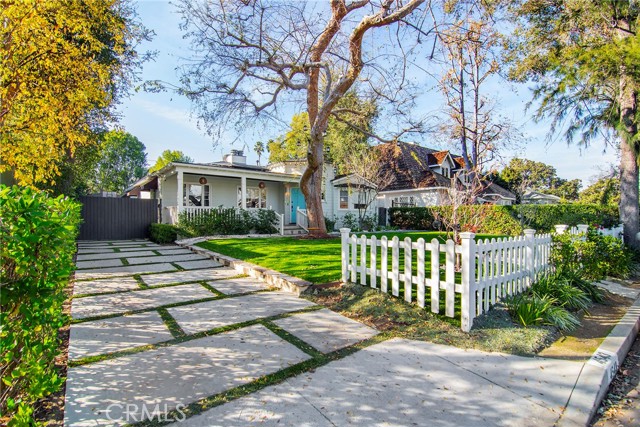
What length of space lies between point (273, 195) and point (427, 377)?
634 inches

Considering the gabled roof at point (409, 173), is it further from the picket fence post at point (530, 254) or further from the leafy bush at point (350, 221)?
the picket fence post at point (530, 254)

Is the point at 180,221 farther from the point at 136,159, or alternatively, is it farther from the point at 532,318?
the point at 136,159

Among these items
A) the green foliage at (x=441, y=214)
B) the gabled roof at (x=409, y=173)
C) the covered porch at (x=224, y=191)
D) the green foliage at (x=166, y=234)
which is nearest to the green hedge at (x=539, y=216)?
the green foliage at (x=441, y=214)

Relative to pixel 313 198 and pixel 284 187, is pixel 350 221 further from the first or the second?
pixel 313 198

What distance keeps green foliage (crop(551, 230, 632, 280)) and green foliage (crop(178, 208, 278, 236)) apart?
1160cm

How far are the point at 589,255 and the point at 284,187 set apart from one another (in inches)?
568

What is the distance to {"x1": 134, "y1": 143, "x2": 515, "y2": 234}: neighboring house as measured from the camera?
14656 mm

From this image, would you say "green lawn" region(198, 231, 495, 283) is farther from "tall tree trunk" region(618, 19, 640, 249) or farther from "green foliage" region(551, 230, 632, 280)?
"tall tree trunk" region(618, 19, 640, 249)

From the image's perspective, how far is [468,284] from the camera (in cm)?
367

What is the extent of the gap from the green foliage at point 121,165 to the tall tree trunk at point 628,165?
178 ft

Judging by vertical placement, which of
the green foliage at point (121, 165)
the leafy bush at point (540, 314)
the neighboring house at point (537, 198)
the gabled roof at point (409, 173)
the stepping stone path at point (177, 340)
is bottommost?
the stepping stone path at point (177, 340)

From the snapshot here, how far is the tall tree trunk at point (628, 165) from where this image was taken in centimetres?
853

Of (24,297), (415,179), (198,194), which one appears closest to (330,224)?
(198,194)

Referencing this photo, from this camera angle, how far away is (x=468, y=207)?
23.9 feet
